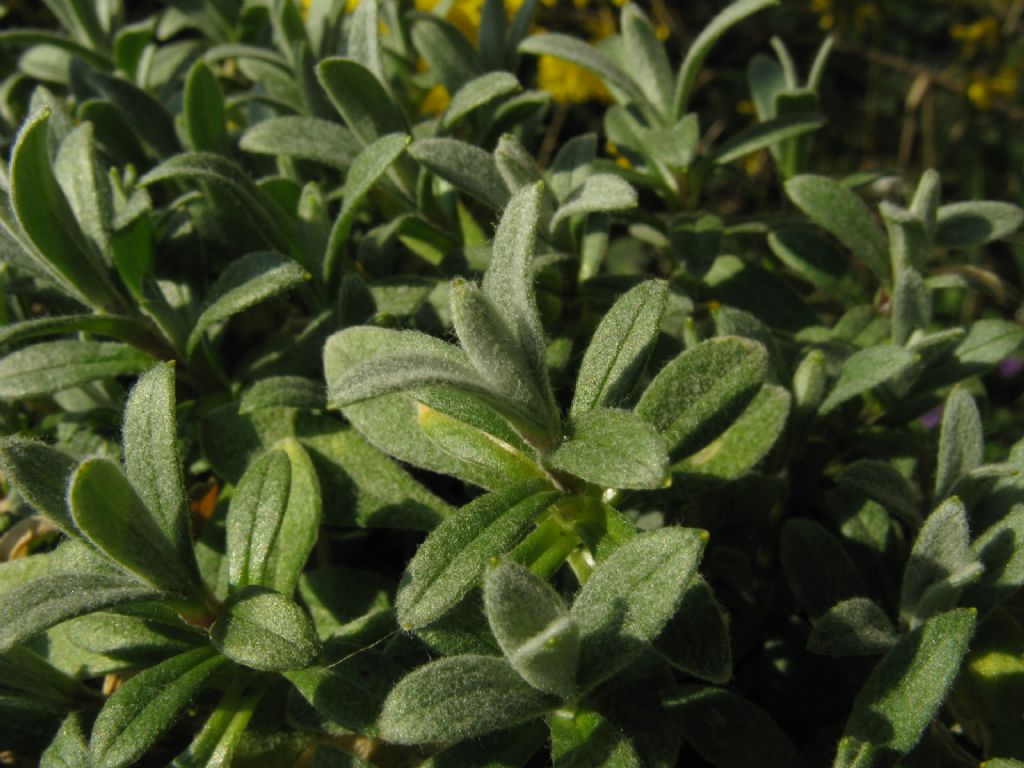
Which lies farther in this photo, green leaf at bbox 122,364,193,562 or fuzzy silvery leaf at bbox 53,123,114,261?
fuzzy silvery leaf at bbox 53,123,114,261

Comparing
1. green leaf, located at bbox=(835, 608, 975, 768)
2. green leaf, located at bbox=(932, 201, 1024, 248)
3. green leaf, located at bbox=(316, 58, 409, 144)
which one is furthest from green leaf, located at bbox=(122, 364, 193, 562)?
green leaf, located at bbox=(932, 201, 1024, 248)

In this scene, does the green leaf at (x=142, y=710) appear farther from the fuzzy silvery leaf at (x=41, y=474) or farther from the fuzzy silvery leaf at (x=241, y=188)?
the fuzzy silvery leaf at (x=241, y=188)

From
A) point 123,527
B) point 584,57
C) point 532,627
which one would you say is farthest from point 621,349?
point 584,57

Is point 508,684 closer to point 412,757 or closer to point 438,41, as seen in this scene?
point 412,757

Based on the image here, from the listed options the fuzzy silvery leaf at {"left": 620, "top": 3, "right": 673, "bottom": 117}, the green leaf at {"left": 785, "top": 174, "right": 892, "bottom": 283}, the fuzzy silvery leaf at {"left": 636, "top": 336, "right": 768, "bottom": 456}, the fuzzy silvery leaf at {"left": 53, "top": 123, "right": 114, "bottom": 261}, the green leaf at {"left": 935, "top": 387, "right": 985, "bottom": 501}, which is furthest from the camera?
the fuzzy silvery leaf at {"left": 620, "top": 3, "right": 673, "bottom": 117}

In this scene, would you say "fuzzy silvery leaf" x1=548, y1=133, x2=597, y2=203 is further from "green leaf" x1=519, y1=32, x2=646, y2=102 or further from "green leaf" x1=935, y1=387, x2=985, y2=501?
"green leaf" x1=935, y1=387, x2=985, y2=501

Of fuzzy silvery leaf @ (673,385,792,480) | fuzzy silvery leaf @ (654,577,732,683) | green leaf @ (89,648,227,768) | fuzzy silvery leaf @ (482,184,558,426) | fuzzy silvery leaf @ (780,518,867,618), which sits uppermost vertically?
fuzzy silvery leaf @ (482,184,558,426)

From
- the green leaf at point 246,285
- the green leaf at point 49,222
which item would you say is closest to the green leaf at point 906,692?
the green leaf at point 246,285
